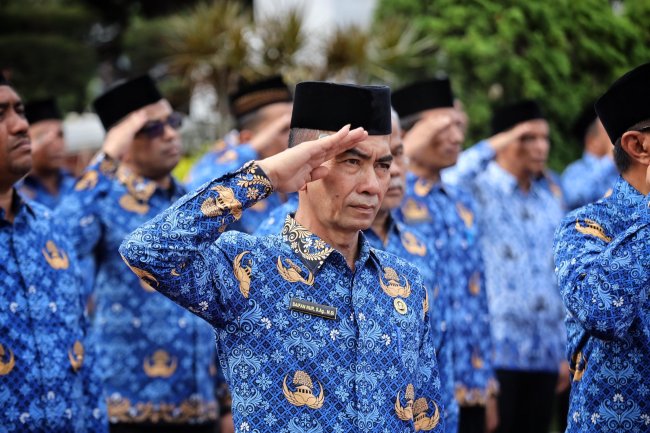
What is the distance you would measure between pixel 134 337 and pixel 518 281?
2.86 meters

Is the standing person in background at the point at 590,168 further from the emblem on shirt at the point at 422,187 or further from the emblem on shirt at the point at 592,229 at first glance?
the emblem on shirt at the point at 592,229

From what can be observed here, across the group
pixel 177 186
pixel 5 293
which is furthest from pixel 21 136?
pixel 177 186

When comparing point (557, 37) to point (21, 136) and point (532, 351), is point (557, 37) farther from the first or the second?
point (21, 136)

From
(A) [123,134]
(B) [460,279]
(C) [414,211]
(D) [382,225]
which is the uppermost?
(A) [123,134]

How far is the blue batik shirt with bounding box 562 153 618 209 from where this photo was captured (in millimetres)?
9055

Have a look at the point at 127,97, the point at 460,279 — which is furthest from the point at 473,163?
the point at 127,97

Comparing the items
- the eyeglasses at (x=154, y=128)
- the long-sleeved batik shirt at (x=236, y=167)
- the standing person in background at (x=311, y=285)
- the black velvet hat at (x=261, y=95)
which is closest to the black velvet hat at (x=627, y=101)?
the standing person in background at (x=311, y=285)

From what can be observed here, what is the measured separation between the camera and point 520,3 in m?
7.30

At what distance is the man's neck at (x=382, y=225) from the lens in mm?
5496

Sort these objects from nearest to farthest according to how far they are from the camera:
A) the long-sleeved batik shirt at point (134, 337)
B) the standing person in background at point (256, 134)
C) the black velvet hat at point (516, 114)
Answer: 1. the long-sleeved batik shirt at point (134, 337)
2. the standing person in background at point (256, 134)
3. the black velvet hat at point (516, 114)

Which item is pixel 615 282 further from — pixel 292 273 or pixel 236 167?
pixel 236 167

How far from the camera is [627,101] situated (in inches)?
155

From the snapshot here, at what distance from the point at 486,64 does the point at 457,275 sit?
8.87 ft

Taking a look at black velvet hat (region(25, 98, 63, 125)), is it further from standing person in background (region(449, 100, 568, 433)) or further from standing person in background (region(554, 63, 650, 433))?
standing person in background (region(554, 63, 650, 433))
